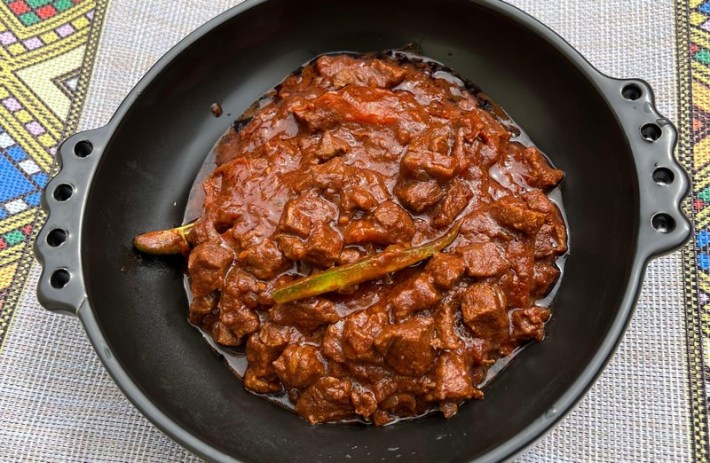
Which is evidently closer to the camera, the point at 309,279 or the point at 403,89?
the point at 309,279

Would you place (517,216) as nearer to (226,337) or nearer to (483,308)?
(483,308)

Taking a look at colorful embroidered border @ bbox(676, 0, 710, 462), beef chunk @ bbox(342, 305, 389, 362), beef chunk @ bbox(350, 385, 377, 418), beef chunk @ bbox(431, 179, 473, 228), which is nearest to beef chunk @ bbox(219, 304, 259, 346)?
beef chunk @ bbox(342, 305, 389, 362)

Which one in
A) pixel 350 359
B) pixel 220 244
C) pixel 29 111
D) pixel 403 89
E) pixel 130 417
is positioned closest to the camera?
pixel 350 359

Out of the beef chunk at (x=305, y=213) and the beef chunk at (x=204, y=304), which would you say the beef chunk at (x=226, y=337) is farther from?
the beef chunk at (x=305, y=213)

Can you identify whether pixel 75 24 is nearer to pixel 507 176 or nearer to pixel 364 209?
pixel 364 209

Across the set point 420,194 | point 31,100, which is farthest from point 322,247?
point 31,100

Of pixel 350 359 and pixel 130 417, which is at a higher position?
pixel 350 359

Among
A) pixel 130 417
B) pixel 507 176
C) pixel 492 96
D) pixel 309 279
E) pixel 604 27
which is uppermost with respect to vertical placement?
pixel 604 27

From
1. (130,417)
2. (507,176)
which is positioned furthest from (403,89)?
(130,417)
